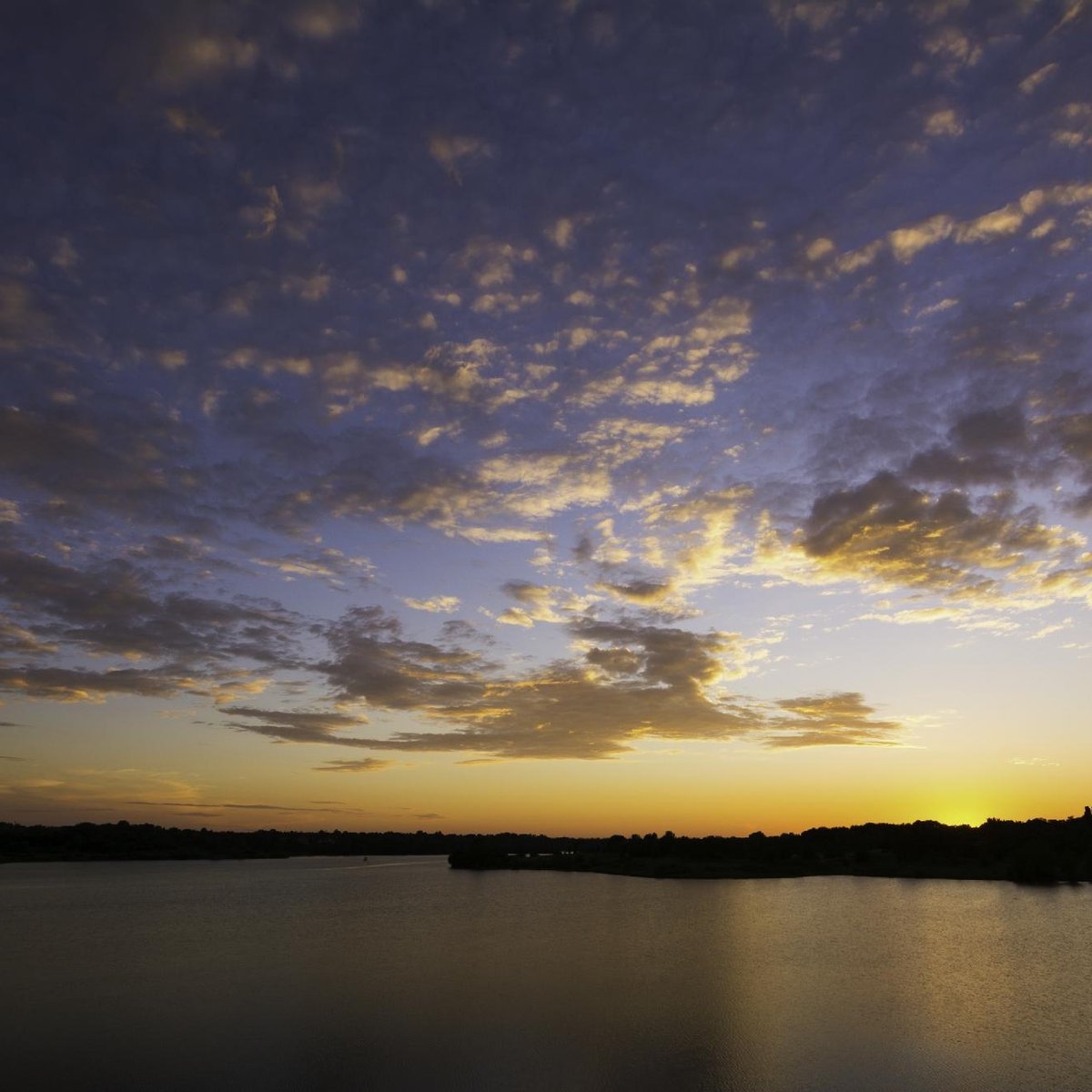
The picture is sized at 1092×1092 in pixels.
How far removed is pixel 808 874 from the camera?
484ft

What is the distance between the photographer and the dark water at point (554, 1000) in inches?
1113

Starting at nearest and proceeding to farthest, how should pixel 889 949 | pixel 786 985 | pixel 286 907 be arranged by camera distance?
pixel 786 985 < pixel 889 949 < pixel 286 907

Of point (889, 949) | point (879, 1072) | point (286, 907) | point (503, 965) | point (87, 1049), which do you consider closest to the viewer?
point (879, 1072)

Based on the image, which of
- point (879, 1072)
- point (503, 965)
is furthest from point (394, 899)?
point (879, 1072)

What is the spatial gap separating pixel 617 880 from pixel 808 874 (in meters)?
34.9

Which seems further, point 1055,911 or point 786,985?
point 1055,911

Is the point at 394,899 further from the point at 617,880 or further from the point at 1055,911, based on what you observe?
the point at 1055,911

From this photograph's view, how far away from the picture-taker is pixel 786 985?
4344 centimetres

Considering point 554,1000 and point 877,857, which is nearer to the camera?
point 554,1000

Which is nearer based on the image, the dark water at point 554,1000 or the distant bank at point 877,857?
the dark water at point 554,1000

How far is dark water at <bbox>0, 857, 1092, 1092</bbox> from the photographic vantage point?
2828 cm

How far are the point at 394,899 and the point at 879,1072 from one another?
88578mm

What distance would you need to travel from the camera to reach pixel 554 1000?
40.1 metres

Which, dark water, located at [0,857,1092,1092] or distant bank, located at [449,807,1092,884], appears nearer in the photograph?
dark water, located at [0,857,1092,1092]
